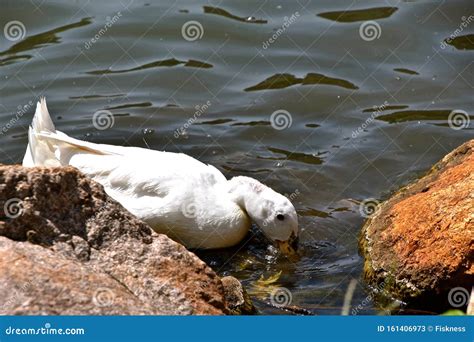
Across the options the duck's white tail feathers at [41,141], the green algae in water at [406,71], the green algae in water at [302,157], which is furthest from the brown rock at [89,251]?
the green algae in water at [406,71]

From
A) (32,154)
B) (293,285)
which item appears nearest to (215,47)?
(32,154)

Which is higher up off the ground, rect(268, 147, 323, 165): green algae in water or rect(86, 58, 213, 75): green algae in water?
rect(86, 58, 213, 75): green algae in water

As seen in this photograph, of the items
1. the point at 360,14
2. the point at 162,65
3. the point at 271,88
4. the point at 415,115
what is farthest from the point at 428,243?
the point at 360,14

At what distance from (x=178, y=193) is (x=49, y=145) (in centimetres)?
124

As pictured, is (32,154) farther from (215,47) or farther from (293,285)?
(215,47)

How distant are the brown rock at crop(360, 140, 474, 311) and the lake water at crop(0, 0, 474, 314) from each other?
76 centimetres

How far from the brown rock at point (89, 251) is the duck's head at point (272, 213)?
2173mm

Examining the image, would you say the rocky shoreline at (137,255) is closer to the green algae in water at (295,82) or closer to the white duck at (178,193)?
the white duck at (178,193)

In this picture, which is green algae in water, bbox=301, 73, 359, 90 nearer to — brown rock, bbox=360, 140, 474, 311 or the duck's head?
the duck's head

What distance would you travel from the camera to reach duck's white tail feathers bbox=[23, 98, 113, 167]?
24.6 ft

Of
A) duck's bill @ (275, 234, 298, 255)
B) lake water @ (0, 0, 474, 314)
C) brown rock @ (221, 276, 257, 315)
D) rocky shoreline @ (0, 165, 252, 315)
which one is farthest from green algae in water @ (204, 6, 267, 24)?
rocky shoreline @ (0, 165, 252, 315)

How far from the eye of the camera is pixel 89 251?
189 inches

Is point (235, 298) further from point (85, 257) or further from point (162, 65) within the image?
point (162, 65)

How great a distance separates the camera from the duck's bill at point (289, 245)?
737 centimetres
